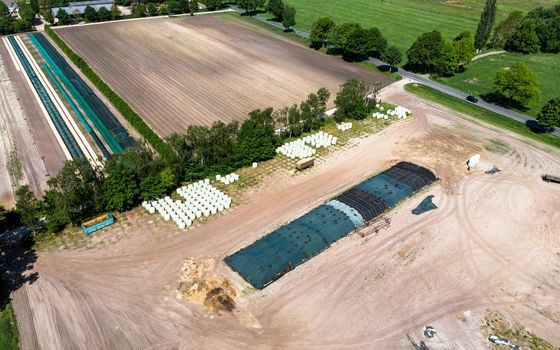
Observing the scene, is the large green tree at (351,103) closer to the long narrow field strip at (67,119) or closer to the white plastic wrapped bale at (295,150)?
the white plastic wrapped bale at (295,150)

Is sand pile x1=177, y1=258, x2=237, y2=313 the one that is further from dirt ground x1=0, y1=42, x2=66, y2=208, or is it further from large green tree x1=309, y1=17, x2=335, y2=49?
large green tree x1=309, y1=17, x2=335, y2=49

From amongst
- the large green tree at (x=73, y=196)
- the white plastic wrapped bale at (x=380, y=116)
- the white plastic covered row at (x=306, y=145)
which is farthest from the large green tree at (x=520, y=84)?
the large green tree at (x=73, y=196)

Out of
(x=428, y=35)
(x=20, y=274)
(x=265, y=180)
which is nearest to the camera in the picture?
(x=20, y=274)

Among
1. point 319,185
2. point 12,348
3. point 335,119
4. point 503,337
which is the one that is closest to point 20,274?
point 12,348

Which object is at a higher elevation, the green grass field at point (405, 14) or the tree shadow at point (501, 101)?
the green grass field at point (405, 14)

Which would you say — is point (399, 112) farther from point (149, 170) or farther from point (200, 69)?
point (149, 170)

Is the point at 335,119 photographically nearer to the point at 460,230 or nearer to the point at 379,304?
the point at 460,230
